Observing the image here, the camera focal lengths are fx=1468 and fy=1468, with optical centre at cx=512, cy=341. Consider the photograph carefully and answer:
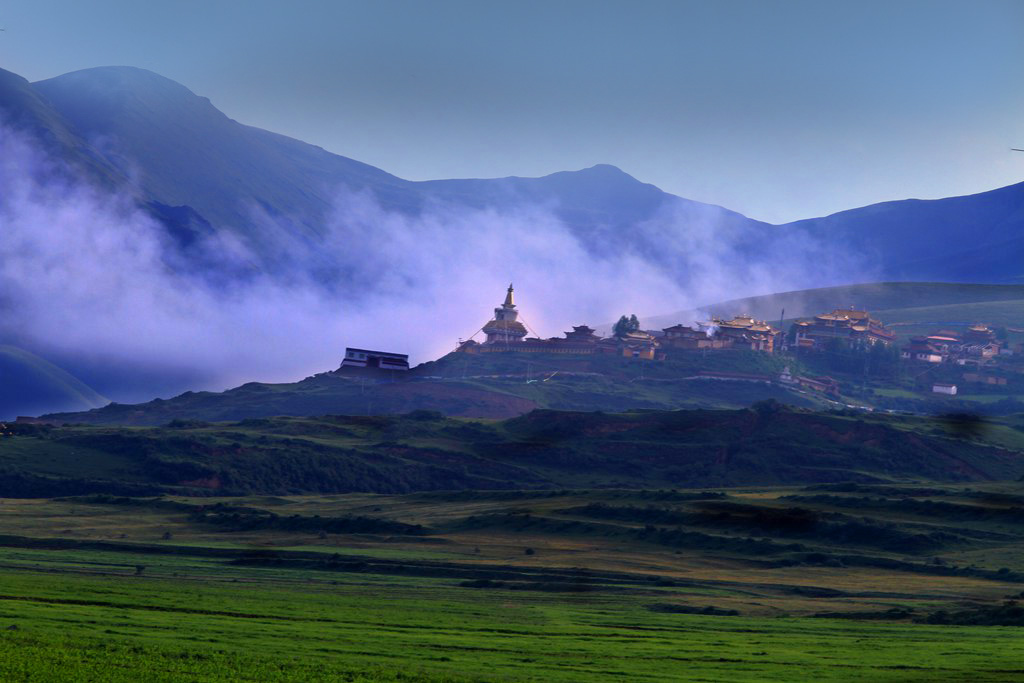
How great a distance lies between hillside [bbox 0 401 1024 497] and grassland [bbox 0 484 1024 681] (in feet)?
42.3

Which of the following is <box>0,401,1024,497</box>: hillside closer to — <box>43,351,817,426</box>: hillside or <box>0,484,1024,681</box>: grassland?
<box>0,484,1024,681</box>: grassland

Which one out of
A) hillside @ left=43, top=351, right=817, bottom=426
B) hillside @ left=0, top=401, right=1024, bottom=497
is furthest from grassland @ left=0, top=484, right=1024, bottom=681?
hillside @ left=43, top=351, right=817, bottom=426

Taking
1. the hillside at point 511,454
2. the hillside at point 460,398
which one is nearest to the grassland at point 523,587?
the hillside at point 511,454

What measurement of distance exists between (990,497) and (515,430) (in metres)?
59.0

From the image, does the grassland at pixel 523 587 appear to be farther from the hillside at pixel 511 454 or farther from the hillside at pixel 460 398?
the hillside at pixel 460 398

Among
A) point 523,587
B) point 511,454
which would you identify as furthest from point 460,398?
point 523,587

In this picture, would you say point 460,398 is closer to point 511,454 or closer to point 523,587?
point 511,454

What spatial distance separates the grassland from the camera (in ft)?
145

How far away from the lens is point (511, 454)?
141375mm

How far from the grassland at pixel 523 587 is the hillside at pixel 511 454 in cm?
1288

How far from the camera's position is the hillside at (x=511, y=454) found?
12862 centimetres

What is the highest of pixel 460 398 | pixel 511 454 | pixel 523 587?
pixel 460 398

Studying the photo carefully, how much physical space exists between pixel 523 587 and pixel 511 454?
7001 centimetres

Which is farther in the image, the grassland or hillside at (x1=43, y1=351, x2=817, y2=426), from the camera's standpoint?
hillside at (x1=43, y1=351, x2=817, y2=426)
